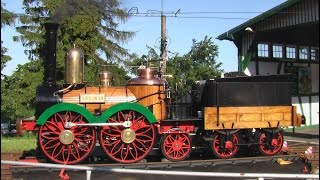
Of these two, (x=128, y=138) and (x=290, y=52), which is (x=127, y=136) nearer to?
(x=128, y=138)

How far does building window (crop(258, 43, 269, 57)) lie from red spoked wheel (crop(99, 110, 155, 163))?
522 inches

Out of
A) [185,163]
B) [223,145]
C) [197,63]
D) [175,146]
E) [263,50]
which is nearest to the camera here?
[185,163]

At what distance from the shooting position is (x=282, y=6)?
1709 cm

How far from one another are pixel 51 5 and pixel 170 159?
14.1 metres

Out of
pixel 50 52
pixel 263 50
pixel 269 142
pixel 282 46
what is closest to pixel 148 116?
pixel 50 52

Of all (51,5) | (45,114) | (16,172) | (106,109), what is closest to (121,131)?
(106,109)

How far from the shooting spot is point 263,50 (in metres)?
21.0

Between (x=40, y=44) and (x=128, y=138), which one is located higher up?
(x=40, y=44)

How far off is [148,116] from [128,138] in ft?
2.06

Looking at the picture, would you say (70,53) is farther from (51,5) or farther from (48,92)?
(51,5)

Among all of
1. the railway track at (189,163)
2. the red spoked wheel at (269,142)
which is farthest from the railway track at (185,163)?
the red spoked wheel at (269,142)

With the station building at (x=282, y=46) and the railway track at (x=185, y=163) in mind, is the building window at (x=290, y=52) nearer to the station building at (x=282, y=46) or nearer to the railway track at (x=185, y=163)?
the station building at (x=282, y=46)

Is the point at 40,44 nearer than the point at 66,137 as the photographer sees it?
No

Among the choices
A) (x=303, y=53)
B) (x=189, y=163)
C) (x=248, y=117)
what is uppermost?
(x=303, y=53)
